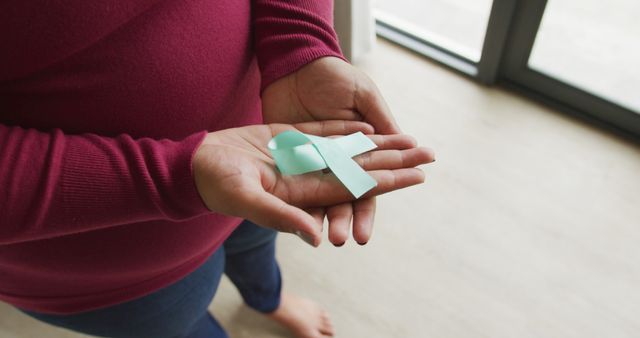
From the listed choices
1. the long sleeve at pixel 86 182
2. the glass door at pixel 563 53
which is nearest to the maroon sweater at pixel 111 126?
the long sleeve at pixel 86 182

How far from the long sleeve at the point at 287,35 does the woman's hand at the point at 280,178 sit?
0.08m

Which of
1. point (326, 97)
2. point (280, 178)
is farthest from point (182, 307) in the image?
point (326, 97)

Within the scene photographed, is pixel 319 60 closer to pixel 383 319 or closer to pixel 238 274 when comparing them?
pixel 238 274

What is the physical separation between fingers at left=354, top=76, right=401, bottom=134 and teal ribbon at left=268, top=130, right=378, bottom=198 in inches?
1.7

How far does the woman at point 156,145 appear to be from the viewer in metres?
0.45

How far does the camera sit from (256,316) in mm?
1139

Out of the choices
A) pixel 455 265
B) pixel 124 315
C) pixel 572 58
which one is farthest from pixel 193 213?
pixel 572 58

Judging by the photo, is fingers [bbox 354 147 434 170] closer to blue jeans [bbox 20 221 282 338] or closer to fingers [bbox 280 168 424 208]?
fingers [bbox 280 168 424 208]

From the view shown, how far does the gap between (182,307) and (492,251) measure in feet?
2.71

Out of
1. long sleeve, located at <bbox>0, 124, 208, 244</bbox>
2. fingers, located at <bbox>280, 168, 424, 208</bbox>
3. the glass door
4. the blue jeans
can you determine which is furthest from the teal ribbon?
the glass door

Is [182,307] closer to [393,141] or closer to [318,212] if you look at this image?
[318,212]

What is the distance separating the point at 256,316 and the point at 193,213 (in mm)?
679

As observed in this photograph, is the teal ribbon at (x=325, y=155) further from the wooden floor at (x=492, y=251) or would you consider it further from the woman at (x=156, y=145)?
the wooden floor at (x=492, y=251)

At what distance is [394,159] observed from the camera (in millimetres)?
626
